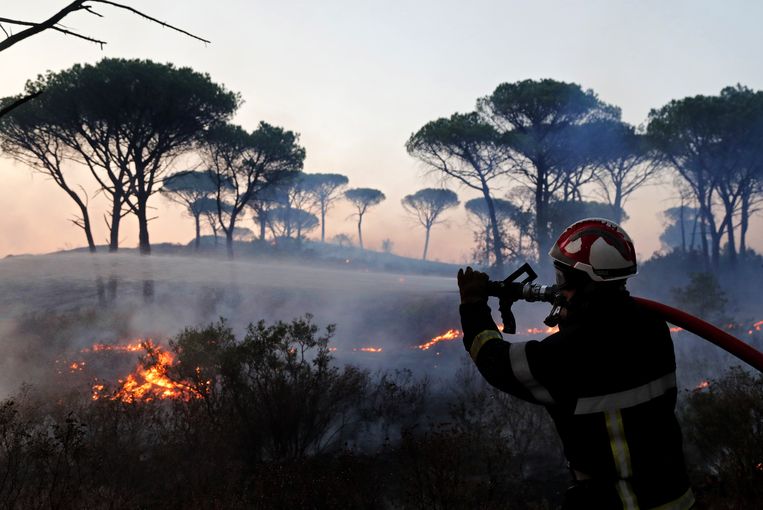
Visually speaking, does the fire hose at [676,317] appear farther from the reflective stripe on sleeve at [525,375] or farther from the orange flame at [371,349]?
the orange flame at [371,349]

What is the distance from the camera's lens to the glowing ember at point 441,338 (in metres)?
18.1

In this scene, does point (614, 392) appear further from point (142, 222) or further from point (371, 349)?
point (142, 222)

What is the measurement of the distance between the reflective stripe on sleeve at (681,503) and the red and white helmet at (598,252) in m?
0.86

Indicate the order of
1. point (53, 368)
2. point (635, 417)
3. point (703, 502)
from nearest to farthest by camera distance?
point (635, 417) → point (703, 502) → point (53, 368)

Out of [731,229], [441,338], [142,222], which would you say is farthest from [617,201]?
Result: [142,222]

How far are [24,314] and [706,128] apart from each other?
102ft

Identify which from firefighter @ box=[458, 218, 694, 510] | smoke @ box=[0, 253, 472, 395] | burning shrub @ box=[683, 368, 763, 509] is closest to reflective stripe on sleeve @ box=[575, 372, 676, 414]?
firefighter @ box=[458, 218, 694, 510]

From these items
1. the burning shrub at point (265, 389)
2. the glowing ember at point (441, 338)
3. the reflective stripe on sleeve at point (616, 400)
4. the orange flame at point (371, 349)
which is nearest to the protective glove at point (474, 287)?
the reflective stripe on sleeve at point (616, 400)

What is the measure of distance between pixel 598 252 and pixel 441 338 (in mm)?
16722

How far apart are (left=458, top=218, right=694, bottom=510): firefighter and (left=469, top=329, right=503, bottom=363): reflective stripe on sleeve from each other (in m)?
0.05

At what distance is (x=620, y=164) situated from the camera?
105 feet

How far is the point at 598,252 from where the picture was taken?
7.04 ft

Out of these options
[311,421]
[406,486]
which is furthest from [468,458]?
[311,421]

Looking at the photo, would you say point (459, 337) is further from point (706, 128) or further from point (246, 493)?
point (706, 128)
